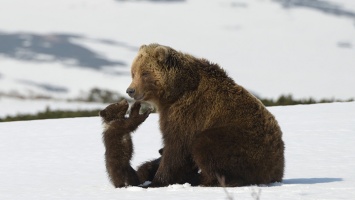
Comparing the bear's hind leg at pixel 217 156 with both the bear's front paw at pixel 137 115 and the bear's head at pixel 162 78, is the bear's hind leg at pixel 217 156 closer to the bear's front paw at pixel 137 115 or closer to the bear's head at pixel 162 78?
the bear's head at pixel 162 78

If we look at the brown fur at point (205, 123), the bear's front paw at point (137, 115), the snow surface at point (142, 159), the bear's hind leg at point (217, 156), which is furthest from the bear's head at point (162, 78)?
the snow surface at point (142, 159)

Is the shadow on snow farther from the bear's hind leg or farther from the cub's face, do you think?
the cub's face

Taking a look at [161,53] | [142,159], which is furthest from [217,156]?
[142,159]

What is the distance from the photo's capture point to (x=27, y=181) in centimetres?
921

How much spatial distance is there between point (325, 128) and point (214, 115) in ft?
20.7

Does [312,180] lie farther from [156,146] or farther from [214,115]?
[156,146]

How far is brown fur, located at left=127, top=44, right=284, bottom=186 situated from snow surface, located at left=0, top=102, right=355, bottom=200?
209 mm

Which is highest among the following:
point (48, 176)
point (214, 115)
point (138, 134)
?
point (214, 115)

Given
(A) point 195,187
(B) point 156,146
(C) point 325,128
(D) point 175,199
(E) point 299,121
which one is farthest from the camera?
(E) point 299,121

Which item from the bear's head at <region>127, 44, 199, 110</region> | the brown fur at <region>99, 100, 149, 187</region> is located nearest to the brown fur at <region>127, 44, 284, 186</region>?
the bear's head at <region>127, 44, 199, 110</region>

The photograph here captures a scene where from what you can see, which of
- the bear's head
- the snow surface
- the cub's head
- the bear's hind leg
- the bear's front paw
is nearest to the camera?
the snow surface

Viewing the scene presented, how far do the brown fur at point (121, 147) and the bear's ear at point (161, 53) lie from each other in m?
0.46

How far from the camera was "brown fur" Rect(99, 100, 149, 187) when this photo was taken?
8062 millimetres

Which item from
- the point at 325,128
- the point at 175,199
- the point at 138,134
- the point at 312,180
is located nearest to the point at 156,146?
the point at 138,134
